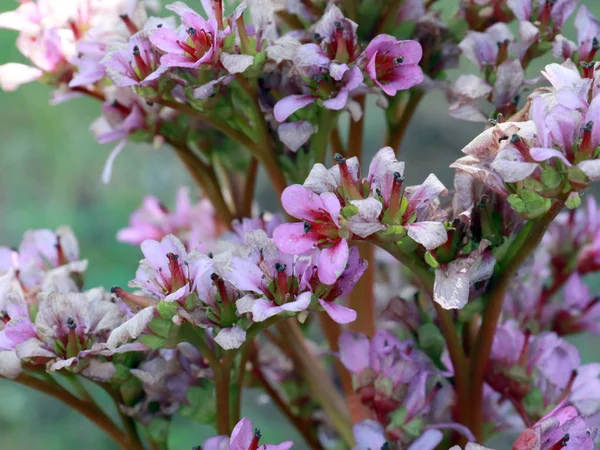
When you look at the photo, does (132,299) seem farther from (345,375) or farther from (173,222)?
(173,222)

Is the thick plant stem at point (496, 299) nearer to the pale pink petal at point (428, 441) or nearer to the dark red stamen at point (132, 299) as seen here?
the pale pink petal at point (428, 441)

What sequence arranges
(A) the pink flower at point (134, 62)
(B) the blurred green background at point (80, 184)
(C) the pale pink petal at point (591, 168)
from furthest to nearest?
1. (B) the blurred green background at point (80, 184)
2. (A) the pink flower at point (134, 62)
3. (C) the pale pink petal at point (591, 168)

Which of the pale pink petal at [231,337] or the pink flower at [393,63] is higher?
the pink flower at [393,63]

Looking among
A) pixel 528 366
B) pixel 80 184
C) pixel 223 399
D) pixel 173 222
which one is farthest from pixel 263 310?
pixel 80 184

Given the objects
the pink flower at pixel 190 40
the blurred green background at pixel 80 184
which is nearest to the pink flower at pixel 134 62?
the pink flower at pixel 190 40

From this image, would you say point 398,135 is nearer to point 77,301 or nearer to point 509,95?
point 509,95
